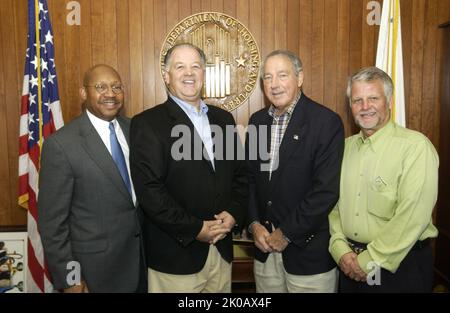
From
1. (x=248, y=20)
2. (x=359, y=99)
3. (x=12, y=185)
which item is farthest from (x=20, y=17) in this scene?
(x=359, y=99)

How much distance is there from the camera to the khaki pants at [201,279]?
80.7 inches

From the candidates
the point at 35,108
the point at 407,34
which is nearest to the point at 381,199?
the point at 407,34

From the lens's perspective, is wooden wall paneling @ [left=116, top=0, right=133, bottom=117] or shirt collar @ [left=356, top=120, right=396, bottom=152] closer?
shirt collar @ [left=356, top=120, right=396, bottom=152]

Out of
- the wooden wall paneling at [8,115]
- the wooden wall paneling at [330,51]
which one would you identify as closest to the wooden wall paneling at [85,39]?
the wooden wall paneling at [8,115]

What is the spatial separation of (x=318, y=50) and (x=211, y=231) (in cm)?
215

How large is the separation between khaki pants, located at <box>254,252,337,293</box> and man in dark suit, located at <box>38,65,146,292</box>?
28.6 inches

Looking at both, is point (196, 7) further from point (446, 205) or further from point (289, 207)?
point (446, 205)

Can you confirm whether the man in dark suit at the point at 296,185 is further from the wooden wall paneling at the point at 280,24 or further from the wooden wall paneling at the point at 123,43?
the wooden wall paneling at the point at 123,43

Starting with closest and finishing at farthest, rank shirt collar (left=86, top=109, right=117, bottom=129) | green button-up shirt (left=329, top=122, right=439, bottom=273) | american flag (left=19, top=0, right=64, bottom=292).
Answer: green button-up shirt (left=329, top=122, right=439, bottom=273) < shirt collar (left=86, top=109, right=117, bottom=129) < american flag (left=19, top=0, right=64, bottom=292)

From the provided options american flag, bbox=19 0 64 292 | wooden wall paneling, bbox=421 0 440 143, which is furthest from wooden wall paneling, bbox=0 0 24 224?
wooden wall paneling, bbox=421 0 440 143

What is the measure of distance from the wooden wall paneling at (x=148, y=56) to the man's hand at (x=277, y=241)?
1.87 metres

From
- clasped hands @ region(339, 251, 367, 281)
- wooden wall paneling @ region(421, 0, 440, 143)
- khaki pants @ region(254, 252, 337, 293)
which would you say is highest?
wooden wall paneling @ region(421, 0, 440, 143)

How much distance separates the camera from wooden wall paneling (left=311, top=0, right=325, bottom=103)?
3.40 meters

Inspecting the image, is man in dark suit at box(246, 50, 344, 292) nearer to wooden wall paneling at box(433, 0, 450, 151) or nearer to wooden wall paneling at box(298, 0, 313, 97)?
wooden wall paneling at box(298, 0, 313, 97)
